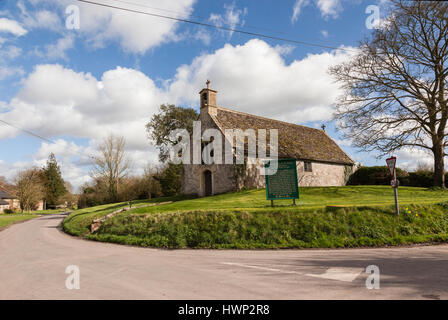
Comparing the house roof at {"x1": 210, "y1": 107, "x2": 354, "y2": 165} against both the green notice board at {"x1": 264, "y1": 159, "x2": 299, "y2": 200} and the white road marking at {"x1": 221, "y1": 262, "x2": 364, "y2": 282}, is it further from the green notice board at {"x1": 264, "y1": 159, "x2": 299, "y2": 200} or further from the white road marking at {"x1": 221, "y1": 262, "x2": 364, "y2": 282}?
the white road marking at {"x1": 221, "y1": 262, "x2": 364, "y2": 282}

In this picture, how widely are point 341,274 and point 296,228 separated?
194 inches

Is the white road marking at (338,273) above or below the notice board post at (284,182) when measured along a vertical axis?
below

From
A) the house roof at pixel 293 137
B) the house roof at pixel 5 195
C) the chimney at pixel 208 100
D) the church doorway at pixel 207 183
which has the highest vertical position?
the chimney at pixel 208 100

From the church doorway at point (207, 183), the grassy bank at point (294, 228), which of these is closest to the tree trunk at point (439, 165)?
the grassy bank at point (294, 228)

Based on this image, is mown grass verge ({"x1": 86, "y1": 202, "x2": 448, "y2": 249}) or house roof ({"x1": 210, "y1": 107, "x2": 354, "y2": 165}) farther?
house roof ({"x1": 210, "y1": 107, "x2": 354, "y2": 165})

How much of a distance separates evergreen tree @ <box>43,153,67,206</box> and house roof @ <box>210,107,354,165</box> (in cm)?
5600

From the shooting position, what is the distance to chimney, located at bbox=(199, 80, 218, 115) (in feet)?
88.1

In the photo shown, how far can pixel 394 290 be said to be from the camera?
16.1 feet

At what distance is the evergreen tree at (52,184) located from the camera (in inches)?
2581

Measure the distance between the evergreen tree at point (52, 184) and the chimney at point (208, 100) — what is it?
55042 millimetres

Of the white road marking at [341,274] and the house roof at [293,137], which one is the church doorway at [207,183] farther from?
the white road marking at [341,274]

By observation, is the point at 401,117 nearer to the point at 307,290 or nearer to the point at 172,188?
the point at 307,290

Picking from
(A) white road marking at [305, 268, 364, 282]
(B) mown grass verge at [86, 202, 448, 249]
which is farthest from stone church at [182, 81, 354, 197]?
(A) white road marking at [305, 268, 364, 282]
